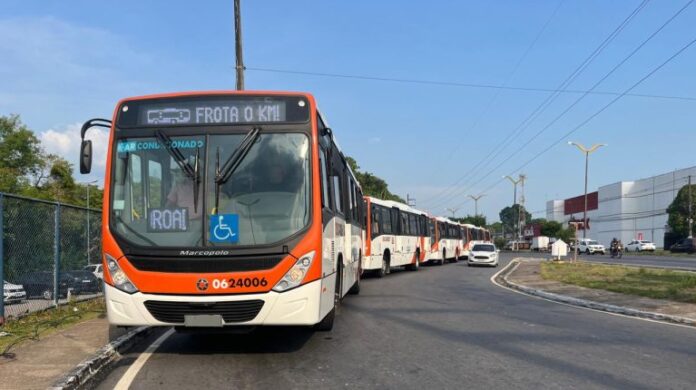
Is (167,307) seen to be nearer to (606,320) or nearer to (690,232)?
(606,320)

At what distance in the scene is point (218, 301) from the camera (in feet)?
21.3

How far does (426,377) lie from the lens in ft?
20.1

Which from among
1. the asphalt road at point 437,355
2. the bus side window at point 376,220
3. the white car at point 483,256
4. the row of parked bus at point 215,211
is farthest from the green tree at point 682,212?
the row of parked bus at point 215,211

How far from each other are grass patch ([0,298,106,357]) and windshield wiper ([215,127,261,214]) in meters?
3.36

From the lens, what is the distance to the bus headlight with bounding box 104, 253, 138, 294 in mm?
6645

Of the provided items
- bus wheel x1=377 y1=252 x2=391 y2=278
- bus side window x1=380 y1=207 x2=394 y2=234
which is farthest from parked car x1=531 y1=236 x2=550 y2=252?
bus wheel x1=377 y1=252 x2=391 y2=278

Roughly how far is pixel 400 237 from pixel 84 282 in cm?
1439

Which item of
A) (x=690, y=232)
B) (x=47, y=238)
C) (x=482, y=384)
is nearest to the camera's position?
(x=482, y=384)

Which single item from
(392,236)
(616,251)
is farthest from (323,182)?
(616,251)

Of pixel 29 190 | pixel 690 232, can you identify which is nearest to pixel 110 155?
pixel 29 190

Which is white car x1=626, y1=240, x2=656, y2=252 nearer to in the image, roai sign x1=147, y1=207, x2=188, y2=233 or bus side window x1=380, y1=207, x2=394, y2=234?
bus side window x1=380, y1=207, x2=394, y2=234

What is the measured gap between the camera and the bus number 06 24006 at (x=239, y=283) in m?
6.52

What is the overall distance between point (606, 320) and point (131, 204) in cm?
862

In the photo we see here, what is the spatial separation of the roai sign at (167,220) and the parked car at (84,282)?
20.7ft
